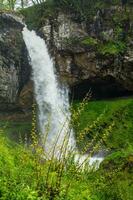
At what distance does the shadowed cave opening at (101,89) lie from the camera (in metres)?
30.2

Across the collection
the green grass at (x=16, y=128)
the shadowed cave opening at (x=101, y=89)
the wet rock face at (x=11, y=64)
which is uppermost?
the wet rock face at (x=11, y=64)

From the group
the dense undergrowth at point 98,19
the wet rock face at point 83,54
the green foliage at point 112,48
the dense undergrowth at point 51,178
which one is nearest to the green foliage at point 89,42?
the dense undergrowth at point 98,19

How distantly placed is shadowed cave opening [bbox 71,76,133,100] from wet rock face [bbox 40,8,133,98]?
104 millimetres

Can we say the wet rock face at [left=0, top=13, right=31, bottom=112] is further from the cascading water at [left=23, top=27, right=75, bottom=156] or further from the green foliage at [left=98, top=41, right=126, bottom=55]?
the green foliage at [left=98, top=41, right=126, bottom=55]

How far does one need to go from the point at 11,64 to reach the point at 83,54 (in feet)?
14.4

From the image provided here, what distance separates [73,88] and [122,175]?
18059 mm

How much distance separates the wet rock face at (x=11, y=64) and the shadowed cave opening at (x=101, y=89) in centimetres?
339

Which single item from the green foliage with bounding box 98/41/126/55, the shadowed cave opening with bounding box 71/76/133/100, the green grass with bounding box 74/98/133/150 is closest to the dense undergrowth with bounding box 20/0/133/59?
the green foliage with bounding box 98/41/126/55

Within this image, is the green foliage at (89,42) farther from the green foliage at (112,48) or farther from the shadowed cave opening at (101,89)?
the shadowed cave opening at (101,89)

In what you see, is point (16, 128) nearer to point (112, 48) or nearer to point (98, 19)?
point (112, 48)

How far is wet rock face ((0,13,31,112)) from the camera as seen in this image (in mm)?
28250

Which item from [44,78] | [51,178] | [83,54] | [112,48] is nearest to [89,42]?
[83,54]

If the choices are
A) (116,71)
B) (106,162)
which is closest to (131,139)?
(116,71)

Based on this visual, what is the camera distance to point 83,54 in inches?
1156
